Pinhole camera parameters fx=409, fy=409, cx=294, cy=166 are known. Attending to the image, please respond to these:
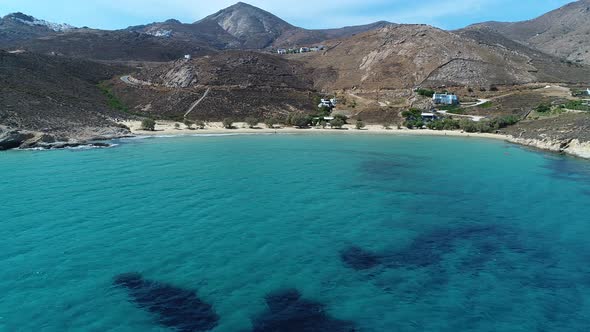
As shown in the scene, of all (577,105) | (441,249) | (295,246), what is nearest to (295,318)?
(295,246)

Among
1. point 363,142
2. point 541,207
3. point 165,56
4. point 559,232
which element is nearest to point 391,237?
point 559,232

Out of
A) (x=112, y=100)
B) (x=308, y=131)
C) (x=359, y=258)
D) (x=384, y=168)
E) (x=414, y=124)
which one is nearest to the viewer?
(x=359, y=258)

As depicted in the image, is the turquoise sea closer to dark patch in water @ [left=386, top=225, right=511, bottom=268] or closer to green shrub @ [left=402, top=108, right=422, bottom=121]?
dark patch in water @ [left=386, top=225, right=511, bottom=268]

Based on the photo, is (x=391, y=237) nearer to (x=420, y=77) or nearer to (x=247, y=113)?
(x=247, y=113)

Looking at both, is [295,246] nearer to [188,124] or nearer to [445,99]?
[188,124]

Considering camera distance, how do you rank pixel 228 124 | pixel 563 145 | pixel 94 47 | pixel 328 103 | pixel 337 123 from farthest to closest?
pixel 94 47, pixel 328 103, pixel 337 123, pixel 228 124, pixel 563 145

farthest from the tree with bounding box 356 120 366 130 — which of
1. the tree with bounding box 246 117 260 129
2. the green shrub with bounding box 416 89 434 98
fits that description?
the green shrub with bounding box 416 89 434 98

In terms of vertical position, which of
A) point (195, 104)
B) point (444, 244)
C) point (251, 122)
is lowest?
point (444, 244)
